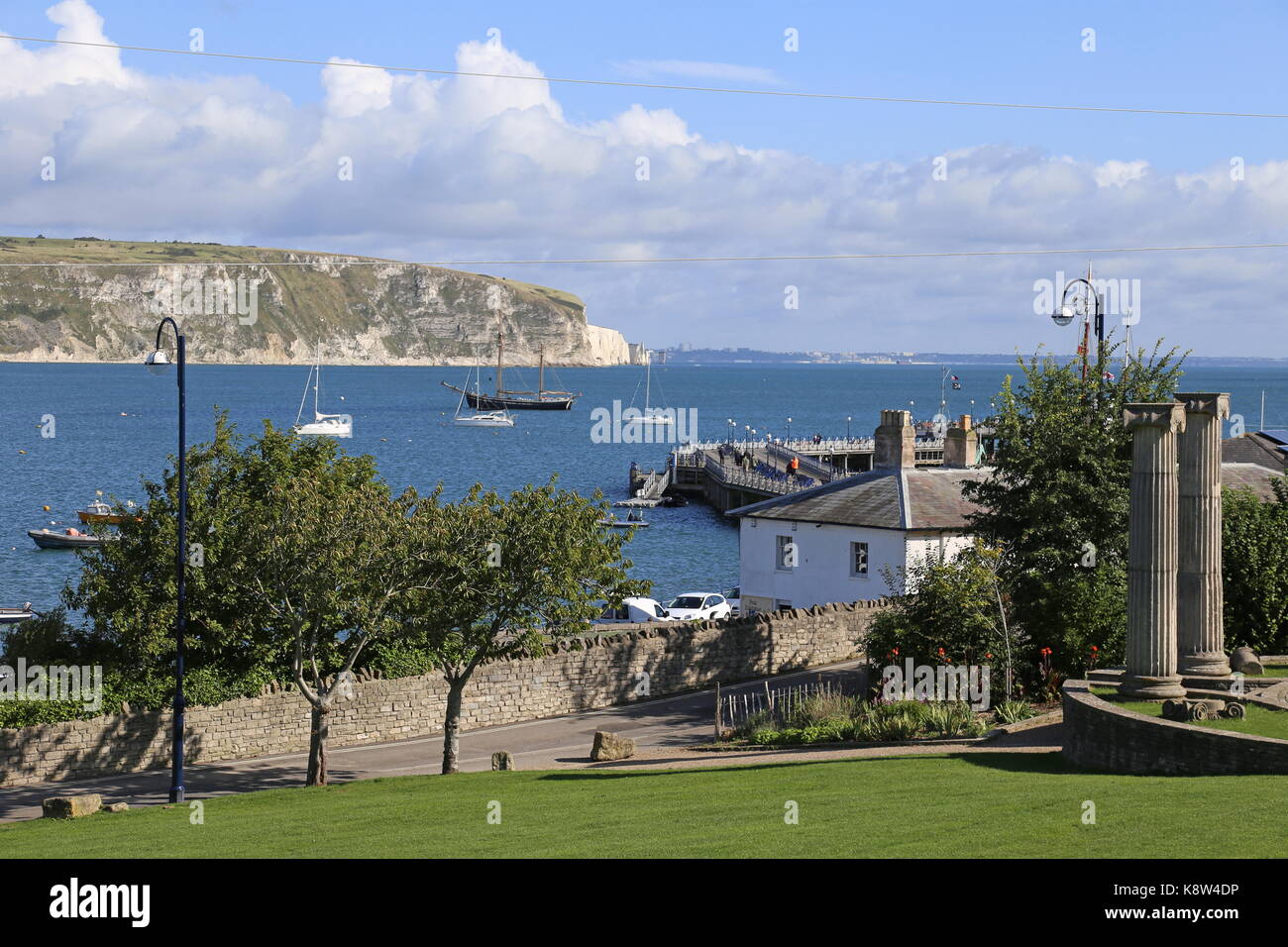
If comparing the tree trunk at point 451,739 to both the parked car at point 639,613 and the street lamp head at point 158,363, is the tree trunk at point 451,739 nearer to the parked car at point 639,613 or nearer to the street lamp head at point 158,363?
the street lamp head at point 158,363

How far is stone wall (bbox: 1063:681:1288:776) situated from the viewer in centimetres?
1828

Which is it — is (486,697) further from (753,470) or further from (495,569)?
(753,470)

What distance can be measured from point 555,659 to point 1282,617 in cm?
1726

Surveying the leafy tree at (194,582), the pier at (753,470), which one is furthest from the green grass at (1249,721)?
the pier at (753,470)

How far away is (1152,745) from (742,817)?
6701 millimetres

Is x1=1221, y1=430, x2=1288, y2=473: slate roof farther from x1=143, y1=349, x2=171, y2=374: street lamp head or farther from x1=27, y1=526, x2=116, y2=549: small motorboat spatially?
x1=27, y1=526, x2=116, y2=549: small motorboat

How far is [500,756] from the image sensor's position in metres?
27.8

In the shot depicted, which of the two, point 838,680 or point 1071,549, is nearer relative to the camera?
point 1071,549

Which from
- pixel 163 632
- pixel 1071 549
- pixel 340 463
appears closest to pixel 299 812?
pixel 163 632

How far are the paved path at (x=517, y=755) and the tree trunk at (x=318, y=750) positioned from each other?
1283 mm

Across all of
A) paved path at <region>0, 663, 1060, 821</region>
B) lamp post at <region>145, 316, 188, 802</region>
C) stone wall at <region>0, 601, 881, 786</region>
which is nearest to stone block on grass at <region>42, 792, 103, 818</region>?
paved path at <region>0, 663, 1060, 821</region>

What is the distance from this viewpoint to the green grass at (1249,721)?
787 inches

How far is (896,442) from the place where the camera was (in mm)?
46844
